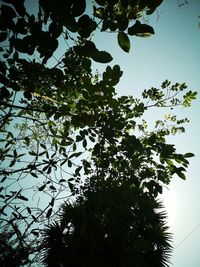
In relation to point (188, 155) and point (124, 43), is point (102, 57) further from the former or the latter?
point (188, 155)

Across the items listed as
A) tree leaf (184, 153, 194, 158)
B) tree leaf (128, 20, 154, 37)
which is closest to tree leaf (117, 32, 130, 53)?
tree leaf (128, 20, 154, 37)

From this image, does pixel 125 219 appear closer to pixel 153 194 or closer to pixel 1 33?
pixel 153 194

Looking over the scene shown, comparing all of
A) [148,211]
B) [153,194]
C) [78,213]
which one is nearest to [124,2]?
[153,194]

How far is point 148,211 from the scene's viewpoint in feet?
27.1

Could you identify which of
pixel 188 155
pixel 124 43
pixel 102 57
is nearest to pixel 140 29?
pixel 124 43

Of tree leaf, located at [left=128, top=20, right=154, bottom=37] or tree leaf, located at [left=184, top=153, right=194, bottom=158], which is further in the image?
tree leaf, located at [left=184, top=153, right=194, bottom=158]

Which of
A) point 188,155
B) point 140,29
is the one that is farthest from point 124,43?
point 188,155

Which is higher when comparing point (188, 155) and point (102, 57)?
point (102, 57)

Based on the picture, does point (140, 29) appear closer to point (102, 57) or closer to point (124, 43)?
point (124, 43)

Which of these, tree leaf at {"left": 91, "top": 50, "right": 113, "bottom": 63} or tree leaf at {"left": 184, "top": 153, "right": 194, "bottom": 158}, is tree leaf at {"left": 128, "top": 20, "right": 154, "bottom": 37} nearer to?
tree leaf at {"left": 91, "top": 50, "right": 113, "bottom": 63}

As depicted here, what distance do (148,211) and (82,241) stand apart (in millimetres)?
2761

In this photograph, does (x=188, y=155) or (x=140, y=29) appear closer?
(x=140, y=29)

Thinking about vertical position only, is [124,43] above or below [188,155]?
above

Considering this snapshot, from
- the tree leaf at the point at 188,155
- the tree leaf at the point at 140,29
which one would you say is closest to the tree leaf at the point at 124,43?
the tree leaf at the point at 140,29
